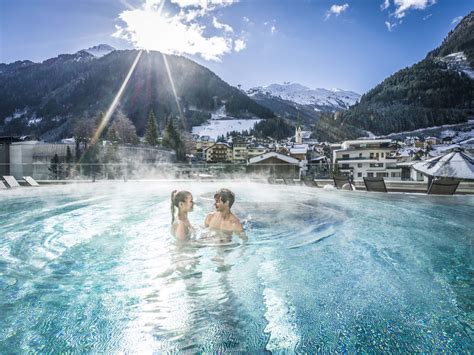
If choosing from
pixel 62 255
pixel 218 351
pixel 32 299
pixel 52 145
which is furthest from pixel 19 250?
pixel 52 145

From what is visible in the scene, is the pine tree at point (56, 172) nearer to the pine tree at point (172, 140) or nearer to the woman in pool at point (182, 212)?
the woman in pool at point (182, 212)

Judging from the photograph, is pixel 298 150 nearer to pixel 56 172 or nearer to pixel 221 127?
pixel 56 172

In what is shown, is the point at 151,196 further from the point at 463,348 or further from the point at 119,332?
the point at 463,348

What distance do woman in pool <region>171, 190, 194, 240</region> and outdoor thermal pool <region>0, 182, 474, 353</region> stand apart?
17 cm

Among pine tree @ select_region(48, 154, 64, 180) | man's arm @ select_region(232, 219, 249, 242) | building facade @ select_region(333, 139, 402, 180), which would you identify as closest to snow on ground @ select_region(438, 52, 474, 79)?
building facade @ select_region(333, 139, 402, 180)

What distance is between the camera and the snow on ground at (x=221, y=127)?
129 m

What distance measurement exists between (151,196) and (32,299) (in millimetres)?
7878

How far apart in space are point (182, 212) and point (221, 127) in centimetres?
13179

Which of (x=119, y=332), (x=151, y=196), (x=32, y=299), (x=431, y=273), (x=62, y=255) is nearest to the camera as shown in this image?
(x=119, y=332)

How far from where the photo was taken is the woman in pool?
3.44m

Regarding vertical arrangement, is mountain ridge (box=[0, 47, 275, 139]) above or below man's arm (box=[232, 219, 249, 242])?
above

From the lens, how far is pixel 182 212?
357 centimetres

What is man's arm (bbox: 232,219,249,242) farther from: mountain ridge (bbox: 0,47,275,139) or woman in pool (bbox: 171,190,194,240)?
mountain ridge (bbox: 0,47,275,139)

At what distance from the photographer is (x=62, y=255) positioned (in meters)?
4.00
